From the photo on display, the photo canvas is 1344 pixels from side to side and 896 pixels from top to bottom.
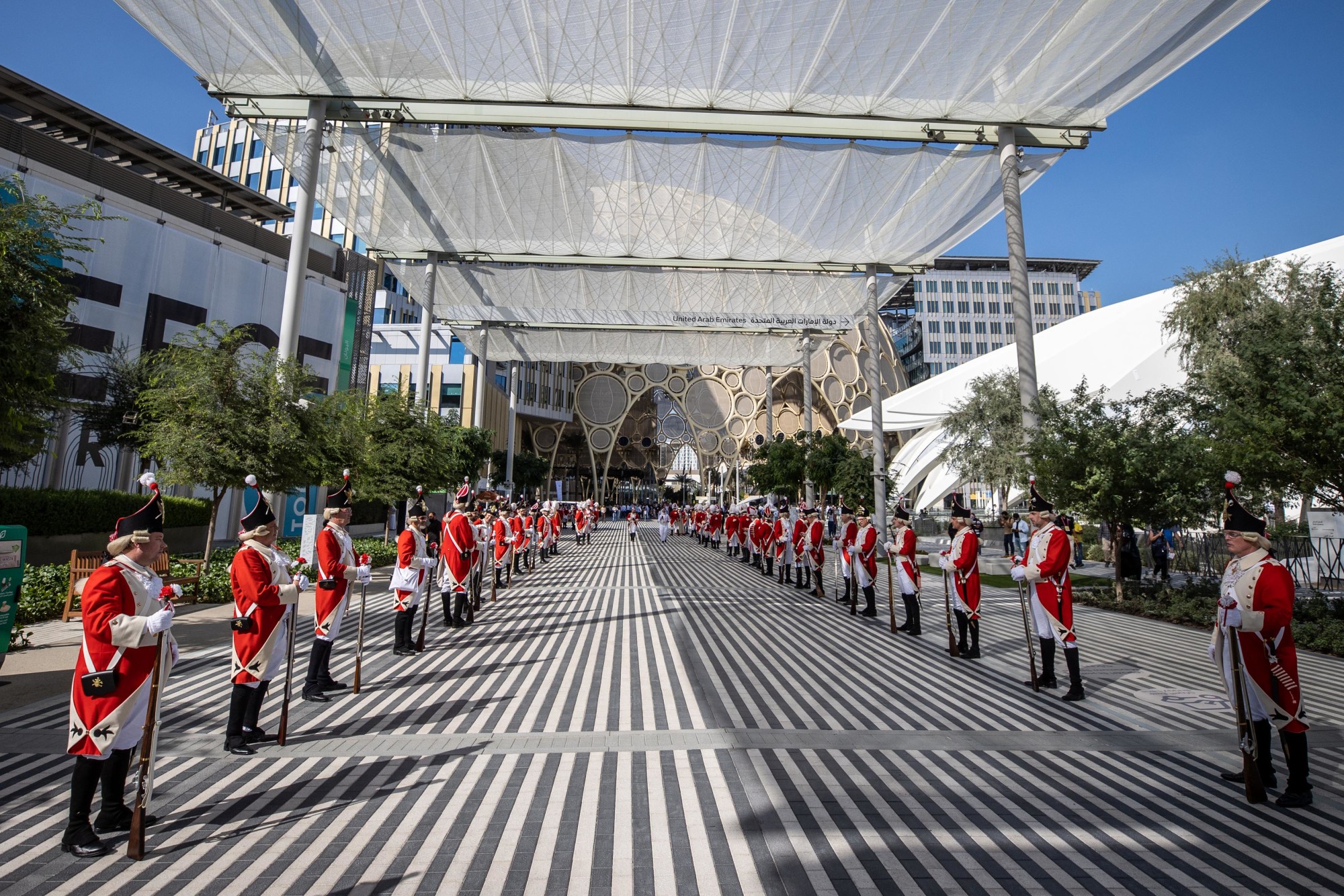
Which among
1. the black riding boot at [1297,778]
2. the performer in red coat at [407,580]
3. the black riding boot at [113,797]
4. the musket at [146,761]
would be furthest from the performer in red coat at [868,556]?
the black riding boot at [113,797]

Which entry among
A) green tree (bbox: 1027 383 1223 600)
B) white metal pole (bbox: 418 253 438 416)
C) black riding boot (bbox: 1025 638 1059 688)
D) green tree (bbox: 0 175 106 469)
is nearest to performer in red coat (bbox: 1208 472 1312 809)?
black riding boot (bbox: 1025 638 1059 688)

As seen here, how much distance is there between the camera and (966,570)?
8.48m

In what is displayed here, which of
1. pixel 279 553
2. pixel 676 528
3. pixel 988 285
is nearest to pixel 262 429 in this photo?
pixel 279 553

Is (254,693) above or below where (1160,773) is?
above

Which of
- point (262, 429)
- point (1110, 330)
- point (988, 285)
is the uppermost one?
point (988, 285)

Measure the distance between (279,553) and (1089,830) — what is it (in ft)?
19.5

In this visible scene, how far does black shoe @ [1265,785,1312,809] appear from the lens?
4055 mm

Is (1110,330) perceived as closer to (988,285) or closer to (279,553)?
(279,553)

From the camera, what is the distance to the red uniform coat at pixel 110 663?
344 cm

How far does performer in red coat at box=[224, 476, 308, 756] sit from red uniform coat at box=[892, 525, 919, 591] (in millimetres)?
8253

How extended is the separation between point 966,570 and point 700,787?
18.6 feet

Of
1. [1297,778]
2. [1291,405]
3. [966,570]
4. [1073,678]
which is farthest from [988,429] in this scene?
[1297,778]

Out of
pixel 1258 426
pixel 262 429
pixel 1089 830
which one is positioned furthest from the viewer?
pixel 262 429

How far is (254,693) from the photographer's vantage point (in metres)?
4.93
